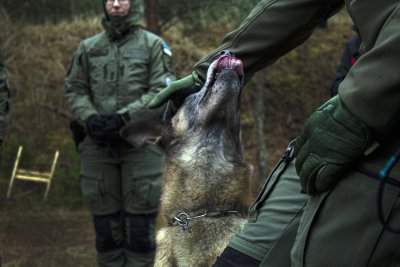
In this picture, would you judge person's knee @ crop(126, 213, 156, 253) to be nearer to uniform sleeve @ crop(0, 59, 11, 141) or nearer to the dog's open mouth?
uniform sleeve @ crop(0, 59, 11, 141)

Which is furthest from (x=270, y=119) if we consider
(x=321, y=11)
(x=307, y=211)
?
(x=307, y=211)

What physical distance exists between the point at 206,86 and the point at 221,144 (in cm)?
37

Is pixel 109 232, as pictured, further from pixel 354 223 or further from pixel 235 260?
pixel 354 223

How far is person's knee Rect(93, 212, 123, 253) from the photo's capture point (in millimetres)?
5949

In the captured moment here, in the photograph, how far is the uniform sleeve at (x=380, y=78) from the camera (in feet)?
6.09

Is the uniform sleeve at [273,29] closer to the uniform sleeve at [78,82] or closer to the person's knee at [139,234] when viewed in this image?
the person's knee at [139,234]

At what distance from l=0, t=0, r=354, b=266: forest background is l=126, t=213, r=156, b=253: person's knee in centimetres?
261

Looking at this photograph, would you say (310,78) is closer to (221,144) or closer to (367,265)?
(221,144)

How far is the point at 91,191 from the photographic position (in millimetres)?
5973

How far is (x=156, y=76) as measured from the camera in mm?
5988

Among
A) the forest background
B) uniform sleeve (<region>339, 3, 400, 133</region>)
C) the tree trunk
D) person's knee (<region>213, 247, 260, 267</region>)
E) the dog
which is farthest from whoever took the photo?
the forest background

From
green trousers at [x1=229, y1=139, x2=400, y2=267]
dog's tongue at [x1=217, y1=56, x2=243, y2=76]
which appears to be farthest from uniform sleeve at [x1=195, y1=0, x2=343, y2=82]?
green trousers at [x1=229, y1=139, x2=400, y2=267]

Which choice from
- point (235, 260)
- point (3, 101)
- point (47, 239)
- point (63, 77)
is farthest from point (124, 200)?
point (63, 77)

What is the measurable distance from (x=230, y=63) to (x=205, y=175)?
69 centimetres
